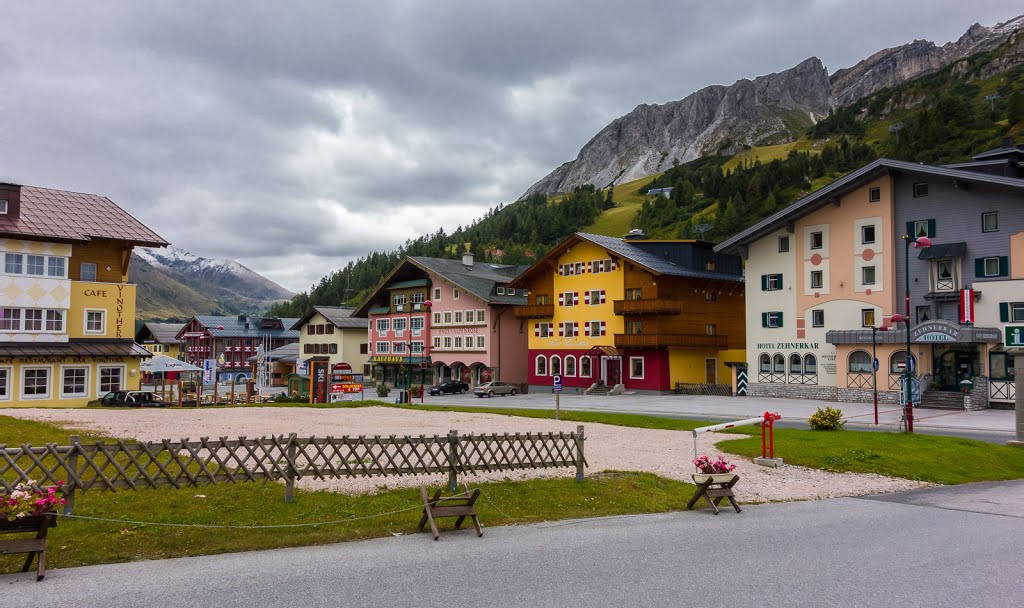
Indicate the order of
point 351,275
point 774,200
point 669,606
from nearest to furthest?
point 669,606 < point 774,200 < point 351,275

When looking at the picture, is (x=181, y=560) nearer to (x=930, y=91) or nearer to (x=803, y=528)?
(x=803, y=528)

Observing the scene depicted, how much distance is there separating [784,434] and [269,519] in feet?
63.1

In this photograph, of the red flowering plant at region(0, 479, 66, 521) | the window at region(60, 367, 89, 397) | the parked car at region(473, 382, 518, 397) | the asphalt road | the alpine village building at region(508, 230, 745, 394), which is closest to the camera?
the asphalt road

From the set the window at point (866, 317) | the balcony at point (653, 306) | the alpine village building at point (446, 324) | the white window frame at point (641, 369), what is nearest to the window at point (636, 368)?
the white window frame at point (641, 369)

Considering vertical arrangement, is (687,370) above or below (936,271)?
below

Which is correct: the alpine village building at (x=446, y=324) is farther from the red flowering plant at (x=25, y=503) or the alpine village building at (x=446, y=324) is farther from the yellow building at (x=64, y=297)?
the red flowering plant at (x=25, y=503)

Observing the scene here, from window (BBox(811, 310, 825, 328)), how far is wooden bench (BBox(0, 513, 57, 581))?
48830mm

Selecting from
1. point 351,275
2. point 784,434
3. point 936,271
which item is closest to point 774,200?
point 936,271

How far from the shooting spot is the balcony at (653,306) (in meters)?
54.6

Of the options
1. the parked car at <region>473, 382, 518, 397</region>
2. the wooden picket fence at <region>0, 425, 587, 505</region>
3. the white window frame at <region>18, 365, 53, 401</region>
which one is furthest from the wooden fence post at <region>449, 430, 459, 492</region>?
the parked car at <region>473, 382, 518, 397</region>

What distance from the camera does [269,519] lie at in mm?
12125

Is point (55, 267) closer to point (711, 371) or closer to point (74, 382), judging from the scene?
point (74, 382)

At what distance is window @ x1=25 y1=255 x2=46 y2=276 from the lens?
132ft

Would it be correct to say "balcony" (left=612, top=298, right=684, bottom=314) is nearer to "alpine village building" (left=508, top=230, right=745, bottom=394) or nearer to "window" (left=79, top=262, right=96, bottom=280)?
"alpine village building" (left=508, top=230, right=745, bottom=394)
